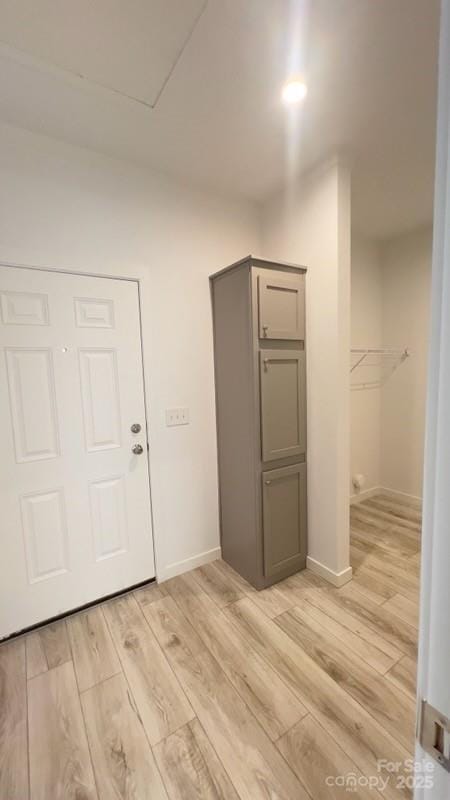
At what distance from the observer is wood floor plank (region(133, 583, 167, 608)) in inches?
78.4

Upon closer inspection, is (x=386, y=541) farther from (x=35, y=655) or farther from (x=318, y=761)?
(x=35, y=655)

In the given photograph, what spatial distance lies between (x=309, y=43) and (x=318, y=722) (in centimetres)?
264

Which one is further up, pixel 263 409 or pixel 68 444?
pixel 263 409

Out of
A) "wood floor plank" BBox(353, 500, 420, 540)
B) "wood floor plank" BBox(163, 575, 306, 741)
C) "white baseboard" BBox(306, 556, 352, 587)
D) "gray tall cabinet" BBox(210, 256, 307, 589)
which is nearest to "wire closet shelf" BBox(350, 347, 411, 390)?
"wood floor plank" BBox(353, 500, 420, 540)

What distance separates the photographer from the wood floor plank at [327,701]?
1177mm

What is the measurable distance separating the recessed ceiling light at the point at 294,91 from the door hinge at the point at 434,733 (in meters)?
2.03

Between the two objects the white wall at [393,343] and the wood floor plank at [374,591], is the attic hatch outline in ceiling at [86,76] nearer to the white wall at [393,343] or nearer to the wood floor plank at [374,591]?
the white wall at [393,343]

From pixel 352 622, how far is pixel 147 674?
42.8 inches

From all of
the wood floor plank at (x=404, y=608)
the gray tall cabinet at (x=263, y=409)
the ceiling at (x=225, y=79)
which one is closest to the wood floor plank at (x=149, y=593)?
the gray tall cabinet at (x=263, y=409)

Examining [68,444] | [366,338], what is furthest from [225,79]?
[366,338]

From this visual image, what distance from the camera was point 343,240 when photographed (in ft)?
6.28

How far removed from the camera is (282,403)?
6.64 ft

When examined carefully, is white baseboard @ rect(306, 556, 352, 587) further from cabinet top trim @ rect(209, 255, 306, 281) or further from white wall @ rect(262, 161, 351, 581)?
cabinet top trim @ rect(209, 255, 306, 281)

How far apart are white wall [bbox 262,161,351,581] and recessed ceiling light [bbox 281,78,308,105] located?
0.48m
